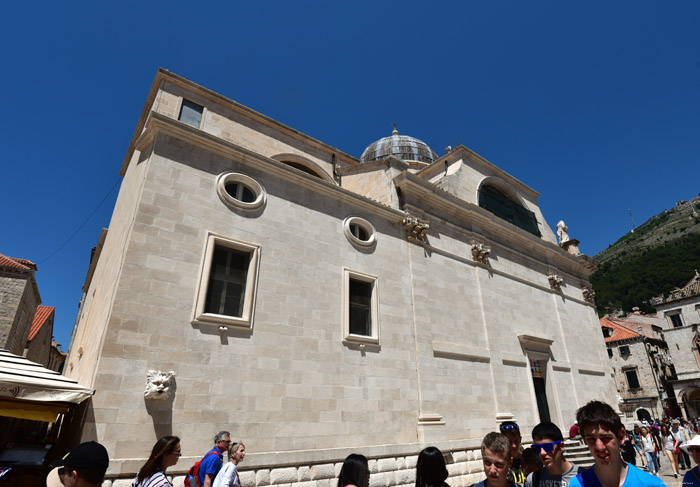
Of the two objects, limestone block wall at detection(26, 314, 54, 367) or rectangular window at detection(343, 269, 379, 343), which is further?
limestone block wall at detection(26, 314, 54, 367)

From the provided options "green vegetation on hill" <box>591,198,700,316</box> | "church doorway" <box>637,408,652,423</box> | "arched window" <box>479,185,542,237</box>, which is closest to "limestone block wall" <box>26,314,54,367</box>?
"arched window" <box>479,185,542,237</box>

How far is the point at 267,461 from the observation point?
812cm

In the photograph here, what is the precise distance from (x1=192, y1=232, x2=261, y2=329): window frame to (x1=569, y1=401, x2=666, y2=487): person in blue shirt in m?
7.43

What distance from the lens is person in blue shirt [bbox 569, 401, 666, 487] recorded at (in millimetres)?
2748

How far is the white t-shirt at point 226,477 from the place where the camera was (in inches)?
207

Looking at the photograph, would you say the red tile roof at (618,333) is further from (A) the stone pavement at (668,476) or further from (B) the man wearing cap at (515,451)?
(B) the man wearing cap at (515,451)

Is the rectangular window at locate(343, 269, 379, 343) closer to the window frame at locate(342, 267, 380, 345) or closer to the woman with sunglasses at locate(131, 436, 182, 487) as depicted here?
the window frame at locate(342, 267, 380, 345)

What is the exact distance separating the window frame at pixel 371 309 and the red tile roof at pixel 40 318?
22.3 m

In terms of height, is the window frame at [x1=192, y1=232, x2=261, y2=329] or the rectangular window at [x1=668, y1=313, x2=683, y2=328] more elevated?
the rectangular window at [x1=668, y1=313, x2=683, y2=328]

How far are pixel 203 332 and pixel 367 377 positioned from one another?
15.4 ft

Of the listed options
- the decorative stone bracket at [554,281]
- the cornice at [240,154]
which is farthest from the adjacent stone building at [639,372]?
the cornice at [240,154]

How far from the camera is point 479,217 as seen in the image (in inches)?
655

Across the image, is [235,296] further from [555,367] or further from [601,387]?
[601,387]

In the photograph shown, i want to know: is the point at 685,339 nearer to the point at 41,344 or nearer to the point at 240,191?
the point at 240,191
